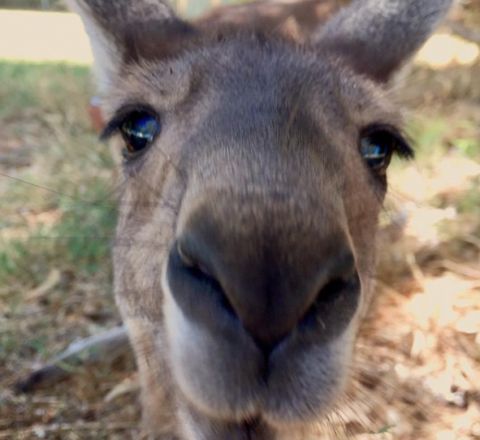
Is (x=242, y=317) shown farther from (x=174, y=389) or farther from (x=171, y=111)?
(x=171, y=111)

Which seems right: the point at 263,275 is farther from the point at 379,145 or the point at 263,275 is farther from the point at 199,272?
the point at 379,145

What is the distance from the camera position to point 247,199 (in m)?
1.86

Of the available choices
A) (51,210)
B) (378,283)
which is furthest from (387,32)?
(51,210)

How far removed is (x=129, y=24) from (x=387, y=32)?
48.4 inches

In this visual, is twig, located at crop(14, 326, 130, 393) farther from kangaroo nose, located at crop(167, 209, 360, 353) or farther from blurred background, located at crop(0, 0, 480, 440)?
kangaroo nose, located at crop(167, 209, 360, 353)

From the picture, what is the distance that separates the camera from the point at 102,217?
5211mm

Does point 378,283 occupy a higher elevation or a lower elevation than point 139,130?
lower

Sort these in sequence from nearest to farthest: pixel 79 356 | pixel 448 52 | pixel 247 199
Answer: pixel 247 199 < pixel 79 356 < pixel 448 52

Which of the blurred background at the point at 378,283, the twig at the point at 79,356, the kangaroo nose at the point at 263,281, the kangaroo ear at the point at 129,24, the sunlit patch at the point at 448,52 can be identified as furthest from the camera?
the sunlit patch at the point at 448,52

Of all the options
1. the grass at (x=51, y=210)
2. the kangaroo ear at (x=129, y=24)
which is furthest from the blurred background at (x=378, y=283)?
the kangaroo ear at (x=129, y=24)

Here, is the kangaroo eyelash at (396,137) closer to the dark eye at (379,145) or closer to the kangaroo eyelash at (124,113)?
the dark eye at (379,145)

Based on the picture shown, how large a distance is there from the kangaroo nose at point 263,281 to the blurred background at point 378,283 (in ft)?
4.43

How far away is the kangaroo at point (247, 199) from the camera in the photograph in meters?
1.80

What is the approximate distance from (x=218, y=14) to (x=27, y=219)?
217 cm
